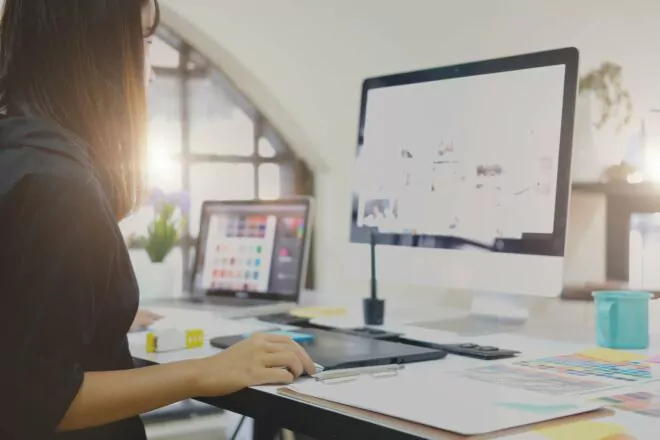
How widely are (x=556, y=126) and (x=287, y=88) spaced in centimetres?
118

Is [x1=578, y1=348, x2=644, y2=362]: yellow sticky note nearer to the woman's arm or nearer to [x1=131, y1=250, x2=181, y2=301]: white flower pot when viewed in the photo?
the woman's arm

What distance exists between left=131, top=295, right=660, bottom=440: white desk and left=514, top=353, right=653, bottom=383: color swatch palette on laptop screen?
59 mm

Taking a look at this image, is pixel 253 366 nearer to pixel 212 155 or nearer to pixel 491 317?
pixel 491 317

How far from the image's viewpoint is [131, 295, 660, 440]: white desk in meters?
0.79

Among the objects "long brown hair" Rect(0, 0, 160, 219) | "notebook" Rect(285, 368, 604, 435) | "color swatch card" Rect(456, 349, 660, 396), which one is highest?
"long brown hair" Rect(0, 0, 160, 219)

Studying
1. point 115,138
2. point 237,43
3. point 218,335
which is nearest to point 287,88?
point 237,43

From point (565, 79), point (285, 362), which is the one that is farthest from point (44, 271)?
point (565, 79)

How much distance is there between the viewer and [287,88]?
2398mm

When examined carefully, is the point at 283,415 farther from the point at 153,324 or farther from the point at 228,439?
the point at 228,439

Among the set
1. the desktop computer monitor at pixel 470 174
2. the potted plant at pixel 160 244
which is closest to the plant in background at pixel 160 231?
the potted plant at pixel 160 244

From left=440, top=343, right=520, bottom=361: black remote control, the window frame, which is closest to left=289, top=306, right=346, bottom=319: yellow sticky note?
left=440, top=343, right=520, bottom=361: black remote control

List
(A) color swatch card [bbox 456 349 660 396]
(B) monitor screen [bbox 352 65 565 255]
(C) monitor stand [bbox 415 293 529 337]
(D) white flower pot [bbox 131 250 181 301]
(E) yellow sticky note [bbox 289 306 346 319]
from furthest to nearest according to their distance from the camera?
(D) white flower pot [bbox 131 250 181 301], (E) yellow sticky note [bbox 289 306 346 319], (C) monitor stand [bbox 415 293 529 337], (B) monitor screen [bbox 352 65 565 255], (A) color swatch card [bbox 456 349 660 396]

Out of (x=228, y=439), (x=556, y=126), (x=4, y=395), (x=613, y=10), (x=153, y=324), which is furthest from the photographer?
(x=613, y=10)

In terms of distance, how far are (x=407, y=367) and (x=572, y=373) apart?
208mm
